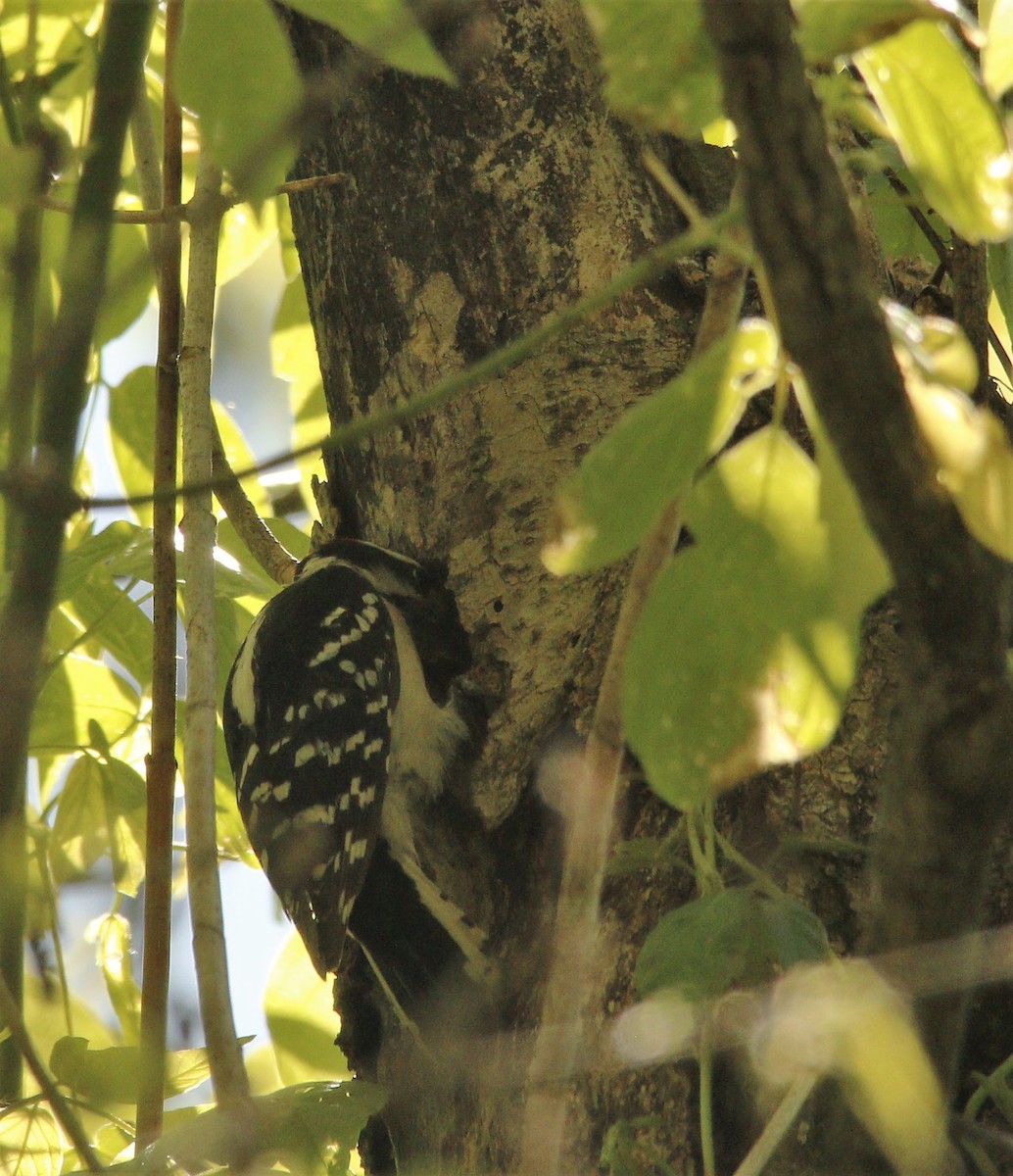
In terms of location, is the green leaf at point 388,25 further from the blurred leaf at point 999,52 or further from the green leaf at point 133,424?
the green leaf at point 133,424

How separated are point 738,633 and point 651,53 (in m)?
0.27

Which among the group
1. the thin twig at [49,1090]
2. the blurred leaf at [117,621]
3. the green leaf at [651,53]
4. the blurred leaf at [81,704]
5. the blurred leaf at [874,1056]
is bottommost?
the blurred leaf at [874,1056]

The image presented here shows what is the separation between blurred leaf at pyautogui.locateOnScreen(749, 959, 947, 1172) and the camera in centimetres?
79

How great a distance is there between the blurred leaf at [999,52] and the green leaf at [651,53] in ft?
0.44

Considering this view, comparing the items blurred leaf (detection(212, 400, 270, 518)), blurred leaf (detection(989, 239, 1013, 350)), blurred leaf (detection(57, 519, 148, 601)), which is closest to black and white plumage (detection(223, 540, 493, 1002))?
blurred leaf (detection(212, 400, 270, 518))

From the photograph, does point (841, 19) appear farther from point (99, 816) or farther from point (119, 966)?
point (119, 966)

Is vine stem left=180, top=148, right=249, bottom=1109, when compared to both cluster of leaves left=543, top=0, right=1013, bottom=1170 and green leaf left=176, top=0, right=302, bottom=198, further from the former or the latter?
cluster of leaves left=543, top=0, right=1013, bottom=1170

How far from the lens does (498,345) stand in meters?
1.93

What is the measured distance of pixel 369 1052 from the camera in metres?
1.93

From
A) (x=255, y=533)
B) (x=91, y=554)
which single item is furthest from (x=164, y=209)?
(x=255, y=533)

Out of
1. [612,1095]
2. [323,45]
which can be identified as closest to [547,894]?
[612,1095]

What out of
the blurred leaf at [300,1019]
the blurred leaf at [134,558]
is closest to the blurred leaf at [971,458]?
Result: the blurred leaf at [134,558]

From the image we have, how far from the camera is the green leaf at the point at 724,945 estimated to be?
976mm

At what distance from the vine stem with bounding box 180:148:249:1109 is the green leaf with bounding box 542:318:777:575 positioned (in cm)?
24
